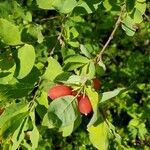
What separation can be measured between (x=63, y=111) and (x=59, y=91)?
0.07 m

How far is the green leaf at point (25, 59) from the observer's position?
3.83 ft

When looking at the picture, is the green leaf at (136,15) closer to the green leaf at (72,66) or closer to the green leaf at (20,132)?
the green leaf at (72,66)

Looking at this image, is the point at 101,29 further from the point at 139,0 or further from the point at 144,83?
the point at 139,0

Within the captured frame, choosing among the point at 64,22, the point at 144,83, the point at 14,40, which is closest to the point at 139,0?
the point at 64,22

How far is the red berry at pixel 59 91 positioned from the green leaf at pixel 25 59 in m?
0.11

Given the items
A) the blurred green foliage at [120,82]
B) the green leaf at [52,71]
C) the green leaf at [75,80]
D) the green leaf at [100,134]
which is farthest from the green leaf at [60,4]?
the blurred green foliage at [120,82]

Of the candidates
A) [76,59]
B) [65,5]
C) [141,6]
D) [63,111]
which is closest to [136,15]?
[141,6]

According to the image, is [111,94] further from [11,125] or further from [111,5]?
[111,5]

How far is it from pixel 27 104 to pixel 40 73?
0.09 metres

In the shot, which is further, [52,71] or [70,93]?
[52,71]

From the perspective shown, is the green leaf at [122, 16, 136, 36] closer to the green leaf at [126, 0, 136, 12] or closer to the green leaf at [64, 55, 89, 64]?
the green leaf at [126, 0, 136, 12]

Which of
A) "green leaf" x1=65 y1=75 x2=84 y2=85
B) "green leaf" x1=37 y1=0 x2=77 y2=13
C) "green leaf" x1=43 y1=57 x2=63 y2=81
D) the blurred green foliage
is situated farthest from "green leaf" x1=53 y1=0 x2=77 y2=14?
the blurred green foliage

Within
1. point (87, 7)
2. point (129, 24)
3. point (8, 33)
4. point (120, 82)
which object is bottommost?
point (120, 82)

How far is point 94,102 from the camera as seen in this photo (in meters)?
1.05
